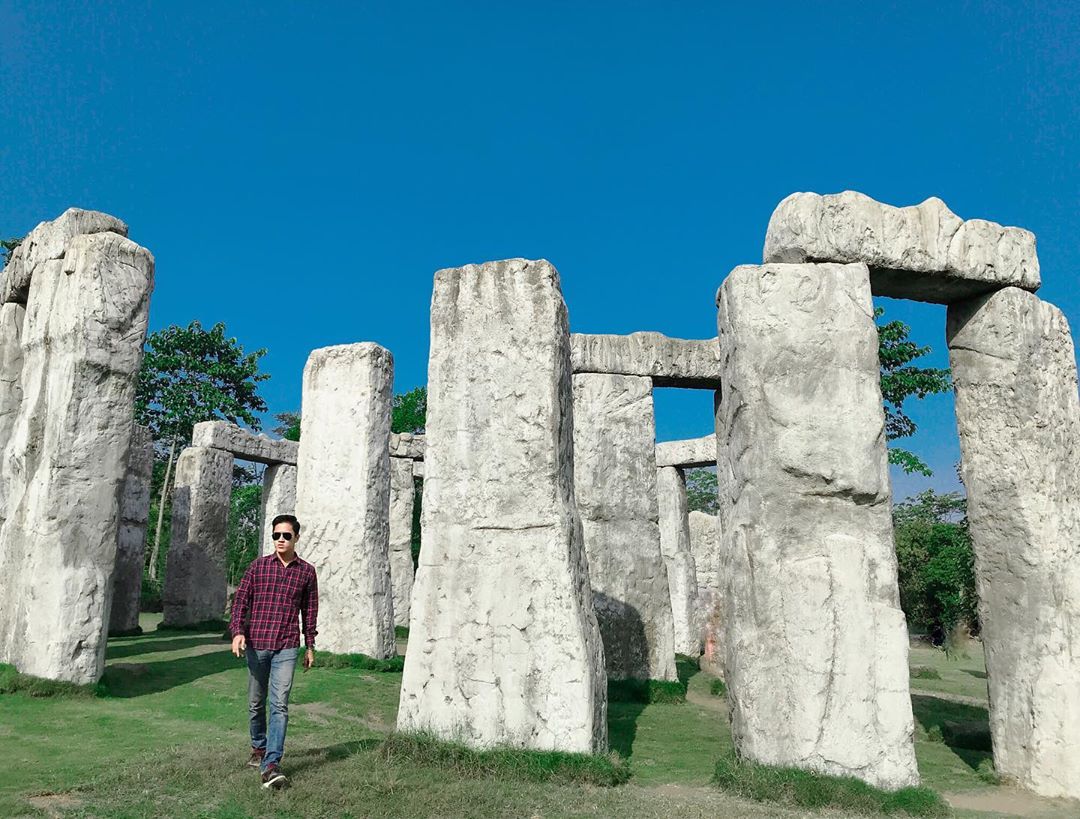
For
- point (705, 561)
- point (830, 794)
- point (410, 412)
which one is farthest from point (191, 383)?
point (830, 794)

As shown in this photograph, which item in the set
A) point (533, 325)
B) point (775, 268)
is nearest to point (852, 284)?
point (775, 268)

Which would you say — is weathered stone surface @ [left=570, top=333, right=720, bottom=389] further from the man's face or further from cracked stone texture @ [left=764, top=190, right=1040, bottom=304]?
the man's face

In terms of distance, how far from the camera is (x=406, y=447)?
51.8 ft

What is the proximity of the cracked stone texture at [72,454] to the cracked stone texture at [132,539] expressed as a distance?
476cm

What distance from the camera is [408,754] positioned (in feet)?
17.3

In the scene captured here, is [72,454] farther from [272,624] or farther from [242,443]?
A: [242,443]

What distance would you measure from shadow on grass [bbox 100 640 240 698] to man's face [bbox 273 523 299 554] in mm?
3536

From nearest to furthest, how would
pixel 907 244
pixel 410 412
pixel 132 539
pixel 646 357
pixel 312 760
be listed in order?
pixel 312 760 < pixel 907 244 < pixel 646 357 < pixel 132 539 < pixel 410 412

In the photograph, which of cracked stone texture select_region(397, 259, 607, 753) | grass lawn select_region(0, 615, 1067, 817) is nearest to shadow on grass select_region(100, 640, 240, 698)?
grass lawn select_region(0, 615, 1067, 817)

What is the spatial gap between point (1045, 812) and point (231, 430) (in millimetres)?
13703

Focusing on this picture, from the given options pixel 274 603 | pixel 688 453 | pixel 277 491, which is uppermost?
pixel 688 453

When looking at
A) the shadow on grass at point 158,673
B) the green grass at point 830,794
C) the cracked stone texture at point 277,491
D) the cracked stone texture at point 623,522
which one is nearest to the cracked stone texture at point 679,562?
the cracked stone texture at point 623,522

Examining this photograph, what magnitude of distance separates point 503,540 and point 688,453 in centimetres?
985

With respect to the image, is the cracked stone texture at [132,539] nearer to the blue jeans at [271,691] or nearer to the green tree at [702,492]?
the blue jeans at [271,691]
